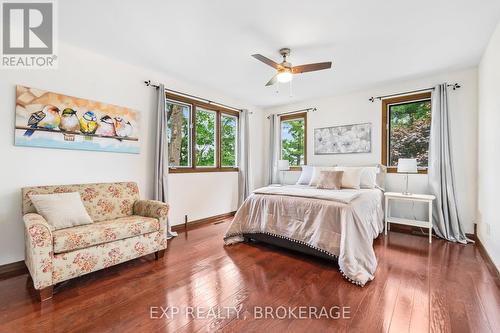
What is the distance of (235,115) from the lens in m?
5.00

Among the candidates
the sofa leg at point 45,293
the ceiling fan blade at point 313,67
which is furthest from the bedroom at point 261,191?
the ceiling fan blade at point 313,67

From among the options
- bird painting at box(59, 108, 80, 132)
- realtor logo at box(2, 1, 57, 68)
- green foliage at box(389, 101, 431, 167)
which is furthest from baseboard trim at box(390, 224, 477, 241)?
realtor logo at box(2, 1, 57, 68)

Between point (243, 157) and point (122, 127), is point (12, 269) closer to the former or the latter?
point (122, 127)

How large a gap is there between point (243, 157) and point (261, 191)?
1789 mm

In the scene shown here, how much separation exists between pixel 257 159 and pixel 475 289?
4.19m

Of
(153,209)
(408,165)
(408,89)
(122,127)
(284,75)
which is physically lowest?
(153,209)

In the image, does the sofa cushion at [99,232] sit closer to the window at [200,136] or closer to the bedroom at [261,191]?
the bedroom at [261,191]

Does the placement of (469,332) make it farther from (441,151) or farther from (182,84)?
(182,84)

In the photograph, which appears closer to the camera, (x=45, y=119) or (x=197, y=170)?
(x=45, y=119)

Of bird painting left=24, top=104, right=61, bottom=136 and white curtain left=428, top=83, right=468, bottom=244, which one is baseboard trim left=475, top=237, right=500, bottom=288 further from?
bird painting left=24, top=104, right=61, bottom=136

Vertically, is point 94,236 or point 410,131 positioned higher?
point 410,131

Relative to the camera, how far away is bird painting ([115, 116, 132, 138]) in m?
3.14

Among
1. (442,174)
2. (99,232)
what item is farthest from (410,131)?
(99,232)

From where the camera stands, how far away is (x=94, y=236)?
2170 millimetres
